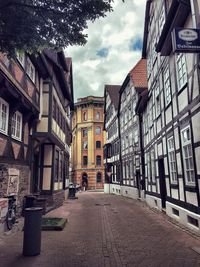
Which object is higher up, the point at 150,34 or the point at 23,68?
the point at 150,34

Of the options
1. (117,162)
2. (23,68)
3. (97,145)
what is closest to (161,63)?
(23,68)

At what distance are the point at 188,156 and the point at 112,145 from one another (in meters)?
26.0

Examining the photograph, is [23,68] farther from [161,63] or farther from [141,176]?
[141,176]

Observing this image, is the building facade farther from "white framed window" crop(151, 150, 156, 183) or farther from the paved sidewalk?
"white framed window" crop(151, 150, 156, 183)

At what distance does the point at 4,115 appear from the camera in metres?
9.52

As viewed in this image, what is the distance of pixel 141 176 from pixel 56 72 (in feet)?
32.3

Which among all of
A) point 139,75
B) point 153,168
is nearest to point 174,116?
point 153,168

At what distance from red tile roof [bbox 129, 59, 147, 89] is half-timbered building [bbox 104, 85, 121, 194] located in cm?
804

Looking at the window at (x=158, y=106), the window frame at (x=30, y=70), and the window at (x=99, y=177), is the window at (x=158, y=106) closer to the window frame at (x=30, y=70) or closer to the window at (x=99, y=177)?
the window frame at (x=30, y=70)

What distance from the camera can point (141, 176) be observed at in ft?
65.5

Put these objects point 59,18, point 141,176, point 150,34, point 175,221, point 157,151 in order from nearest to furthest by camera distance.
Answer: point 59,18, point 175,221, point 157,151, point 150,34, point 141,176

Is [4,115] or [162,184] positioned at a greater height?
[4,115]

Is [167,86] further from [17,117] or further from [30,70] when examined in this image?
[17,117]

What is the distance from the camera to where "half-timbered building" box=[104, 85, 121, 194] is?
104 ft
